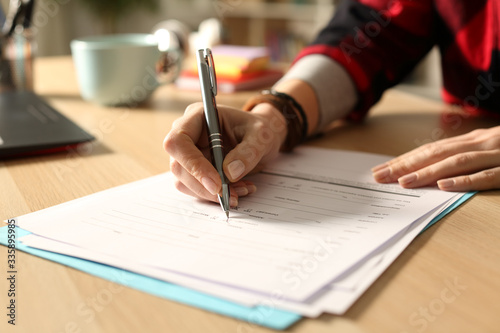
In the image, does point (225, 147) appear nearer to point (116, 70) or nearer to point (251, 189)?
point (251, 189)

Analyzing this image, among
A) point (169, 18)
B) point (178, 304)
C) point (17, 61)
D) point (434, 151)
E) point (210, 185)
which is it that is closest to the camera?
point (178, 304)

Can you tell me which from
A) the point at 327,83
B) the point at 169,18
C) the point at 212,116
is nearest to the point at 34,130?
the point at 212,116

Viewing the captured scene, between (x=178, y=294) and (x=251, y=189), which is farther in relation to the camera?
(x=251, y=189)

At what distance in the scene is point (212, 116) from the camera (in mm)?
556

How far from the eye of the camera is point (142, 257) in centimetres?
41

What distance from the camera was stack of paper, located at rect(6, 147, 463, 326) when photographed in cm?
37

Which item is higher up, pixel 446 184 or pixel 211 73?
pixel 211 73

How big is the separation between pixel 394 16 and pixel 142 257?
0.70 meters

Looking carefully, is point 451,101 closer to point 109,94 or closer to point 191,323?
point 109,94

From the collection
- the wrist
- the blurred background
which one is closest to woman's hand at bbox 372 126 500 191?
the wrist

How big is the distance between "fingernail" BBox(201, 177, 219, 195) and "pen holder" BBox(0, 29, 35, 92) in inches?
31.4

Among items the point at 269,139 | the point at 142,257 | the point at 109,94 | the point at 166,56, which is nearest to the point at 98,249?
the point at 142,257

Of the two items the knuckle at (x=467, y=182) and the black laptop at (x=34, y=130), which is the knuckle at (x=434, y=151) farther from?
the black laptop at (x=34, y=130)

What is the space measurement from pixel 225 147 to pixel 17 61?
2.39 ft
